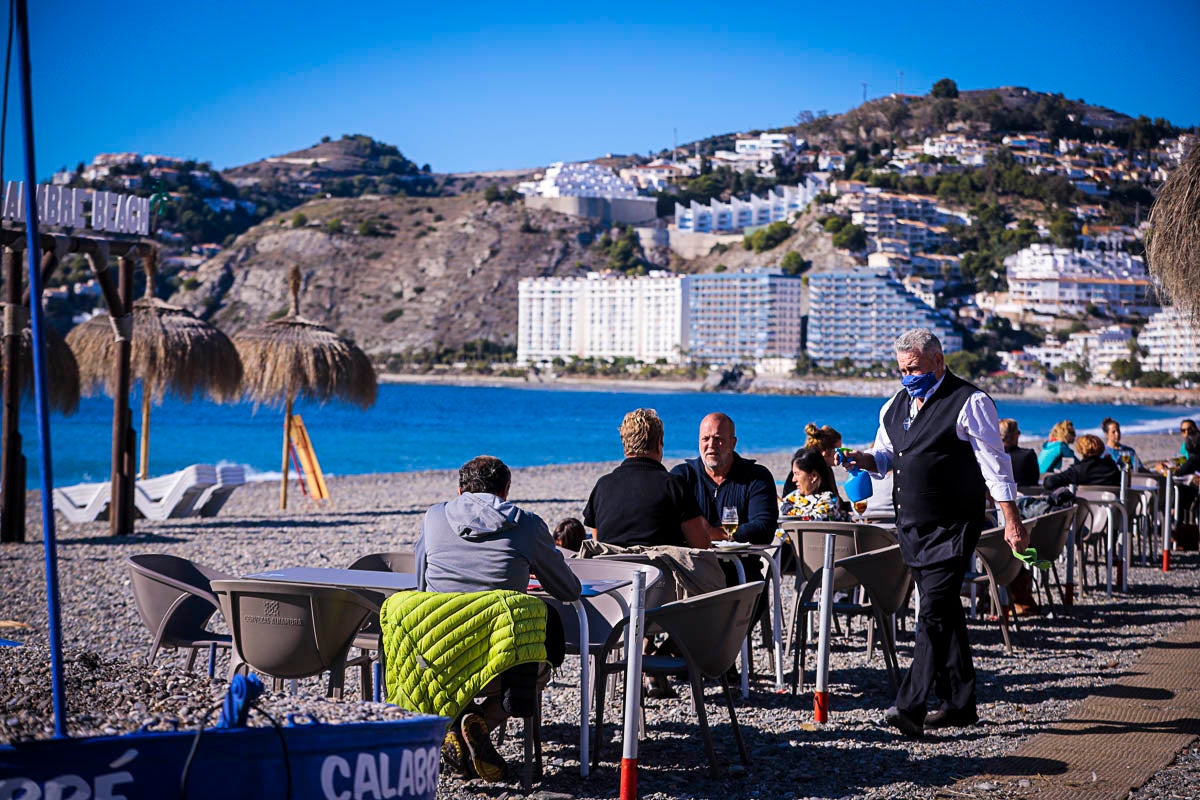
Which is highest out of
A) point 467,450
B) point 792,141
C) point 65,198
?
point 792,141

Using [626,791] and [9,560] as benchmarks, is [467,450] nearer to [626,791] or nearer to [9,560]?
[9,560]

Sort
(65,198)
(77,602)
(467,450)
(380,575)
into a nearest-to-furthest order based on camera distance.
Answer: (380,575)
(77,602)
(65,198)
(467,450)

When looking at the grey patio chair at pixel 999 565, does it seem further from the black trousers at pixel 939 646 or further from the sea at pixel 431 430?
the sea at pixel 431 430

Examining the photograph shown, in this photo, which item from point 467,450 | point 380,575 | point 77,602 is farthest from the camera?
point 467,450

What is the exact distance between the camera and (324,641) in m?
3.69

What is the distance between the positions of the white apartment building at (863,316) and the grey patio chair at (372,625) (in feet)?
385

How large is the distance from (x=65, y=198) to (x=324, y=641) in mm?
7142

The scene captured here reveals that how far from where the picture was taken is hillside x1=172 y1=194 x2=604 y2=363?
123125 mm

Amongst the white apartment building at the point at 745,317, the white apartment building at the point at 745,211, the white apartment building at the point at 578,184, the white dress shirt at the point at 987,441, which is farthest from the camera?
the white apartment building at the point at 745,211

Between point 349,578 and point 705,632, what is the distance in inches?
49.9

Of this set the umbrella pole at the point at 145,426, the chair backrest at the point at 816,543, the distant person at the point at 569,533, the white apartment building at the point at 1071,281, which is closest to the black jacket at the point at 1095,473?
the chair backrest at the point at 816,543

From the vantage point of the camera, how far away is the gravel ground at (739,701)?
295cm

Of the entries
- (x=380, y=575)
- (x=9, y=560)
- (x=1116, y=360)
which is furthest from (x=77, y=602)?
(x=1116, y=360)

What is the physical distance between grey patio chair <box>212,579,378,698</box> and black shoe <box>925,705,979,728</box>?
199 cm
